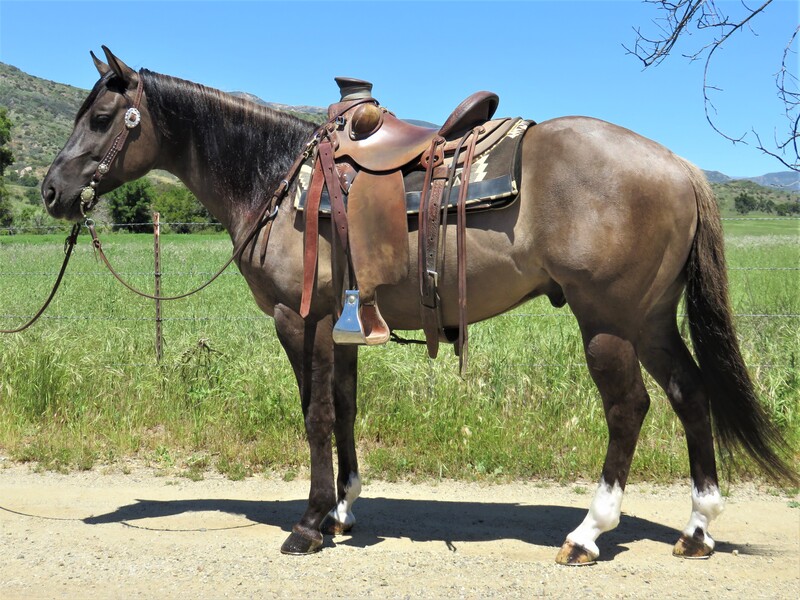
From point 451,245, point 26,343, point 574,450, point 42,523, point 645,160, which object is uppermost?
point 645,160

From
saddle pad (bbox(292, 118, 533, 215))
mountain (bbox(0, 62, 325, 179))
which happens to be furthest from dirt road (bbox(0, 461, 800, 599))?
mountain (bbox(0, 62, 325, 179))

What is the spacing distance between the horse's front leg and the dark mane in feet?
2.80

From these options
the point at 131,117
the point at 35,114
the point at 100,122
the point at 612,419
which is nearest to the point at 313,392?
the point at 612,419

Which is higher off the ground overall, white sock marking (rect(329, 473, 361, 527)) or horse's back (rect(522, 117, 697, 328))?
horse's back (rect(522, 117, 697, 328))

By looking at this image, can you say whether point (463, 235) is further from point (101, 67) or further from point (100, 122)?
point (101, 67)

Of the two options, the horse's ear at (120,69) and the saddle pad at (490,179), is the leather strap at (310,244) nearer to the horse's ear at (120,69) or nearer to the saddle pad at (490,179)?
the saddle pad at (490,179)

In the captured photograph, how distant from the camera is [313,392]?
13.1ft

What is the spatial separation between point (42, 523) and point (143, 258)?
17080 mm

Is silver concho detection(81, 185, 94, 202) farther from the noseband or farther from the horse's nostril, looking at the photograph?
the horse's nostril

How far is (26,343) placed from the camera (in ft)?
22.5

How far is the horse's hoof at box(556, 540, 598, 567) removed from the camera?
12.0 ft

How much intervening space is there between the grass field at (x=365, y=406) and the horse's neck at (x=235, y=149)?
2024 millimetres

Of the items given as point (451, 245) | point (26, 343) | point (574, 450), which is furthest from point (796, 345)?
point (26, 343)

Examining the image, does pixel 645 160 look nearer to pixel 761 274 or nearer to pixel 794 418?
pixel 794 418
